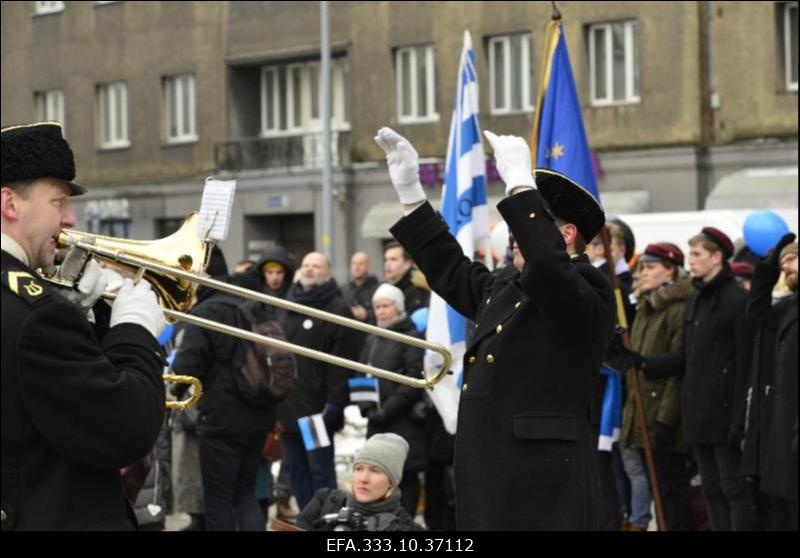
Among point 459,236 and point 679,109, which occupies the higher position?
point 679,109

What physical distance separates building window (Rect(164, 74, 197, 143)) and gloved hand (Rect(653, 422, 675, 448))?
25800mm

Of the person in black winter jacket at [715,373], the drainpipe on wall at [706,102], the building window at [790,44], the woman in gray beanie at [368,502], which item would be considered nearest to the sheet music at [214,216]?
the woman in gray beanie at [368,502]

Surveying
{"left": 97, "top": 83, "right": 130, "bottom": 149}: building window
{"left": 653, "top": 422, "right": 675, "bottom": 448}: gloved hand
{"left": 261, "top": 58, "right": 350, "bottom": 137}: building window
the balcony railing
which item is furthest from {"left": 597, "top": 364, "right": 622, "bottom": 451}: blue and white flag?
{"left": 97, "top": 83, "right": 130, "bottom": 149}: building window

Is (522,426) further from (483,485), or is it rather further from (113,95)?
(113,95)

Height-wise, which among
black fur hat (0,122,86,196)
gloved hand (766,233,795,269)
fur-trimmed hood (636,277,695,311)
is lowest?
fur-trimmed hood (636,277,695,311)

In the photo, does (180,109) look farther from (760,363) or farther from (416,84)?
(760,363)

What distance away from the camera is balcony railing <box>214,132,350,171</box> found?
3225 cm

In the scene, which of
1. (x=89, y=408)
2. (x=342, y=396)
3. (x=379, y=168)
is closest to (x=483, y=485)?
(x=89, y=408)

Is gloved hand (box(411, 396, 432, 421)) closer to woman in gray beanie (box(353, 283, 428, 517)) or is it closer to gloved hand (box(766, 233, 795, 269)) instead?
woman in gray beanie (box(353, 283, 428, 517))

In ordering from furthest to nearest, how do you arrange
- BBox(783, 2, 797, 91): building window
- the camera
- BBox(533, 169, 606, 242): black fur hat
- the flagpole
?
BBox(783, 2, 797, 91): building window < the flagpole < the camera < BBox(533, 169, 606, 242): black fur hat

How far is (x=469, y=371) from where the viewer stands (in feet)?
18.6

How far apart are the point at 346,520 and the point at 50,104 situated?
31628 millimetres

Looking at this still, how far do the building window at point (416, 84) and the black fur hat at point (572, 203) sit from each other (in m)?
→ 24.6

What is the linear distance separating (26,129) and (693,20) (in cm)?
2331
